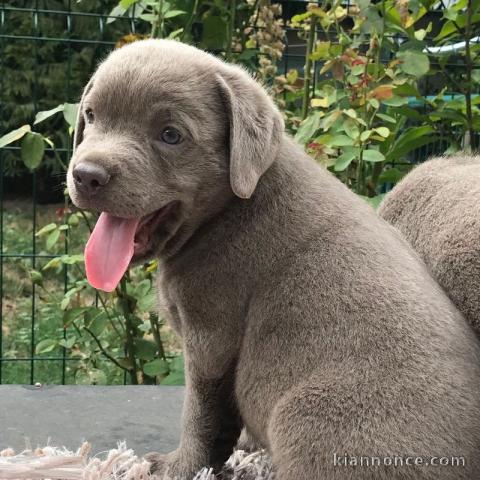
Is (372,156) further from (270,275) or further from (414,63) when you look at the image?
(270,275)

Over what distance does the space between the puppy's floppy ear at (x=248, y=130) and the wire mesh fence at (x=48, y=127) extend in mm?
1812

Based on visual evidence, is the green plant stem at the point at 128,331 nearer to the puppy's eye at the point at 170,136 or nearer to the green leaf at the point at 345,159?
the green leaf at the point at 345,159

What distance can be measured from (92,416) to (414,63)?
4.99 ft

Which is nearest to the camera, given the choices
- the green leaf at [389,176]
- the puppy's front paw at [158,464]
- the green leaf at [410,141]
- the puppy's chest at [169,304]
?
the puppy's chest at [169,304]

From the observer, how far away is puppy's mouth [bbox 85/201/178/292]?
1606mm

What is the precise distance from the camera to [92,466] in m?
1.99

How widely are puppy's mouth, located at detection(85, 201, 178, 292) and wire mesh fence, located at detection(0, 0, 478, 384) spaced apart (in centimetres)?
186

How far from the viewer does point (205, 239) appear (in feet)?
5.77

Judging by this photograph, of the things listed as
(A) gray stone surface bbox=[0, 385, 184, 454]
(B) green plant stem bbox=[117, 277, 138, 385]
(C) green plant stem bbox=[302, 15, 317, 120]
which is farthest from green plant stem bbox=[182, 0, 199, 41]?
(A) gray stone surface bbox=[0, 385, 184, 454]

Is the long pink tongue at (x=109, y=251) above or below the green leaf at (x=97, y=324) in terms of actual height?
above

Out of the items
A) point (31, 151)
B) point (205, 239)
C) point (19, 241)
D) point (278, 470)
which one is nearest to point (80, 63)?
point (19, 241)

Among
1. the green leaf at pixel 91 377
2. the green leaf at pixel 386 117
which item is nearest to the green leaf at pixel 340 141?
the green leaf at pixel 386 117

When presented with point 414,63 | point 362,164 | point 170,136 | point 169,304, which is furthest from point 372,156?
point 170,136

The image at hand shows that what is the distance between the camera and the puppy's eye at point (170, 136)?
1.62m
